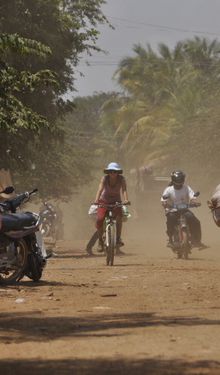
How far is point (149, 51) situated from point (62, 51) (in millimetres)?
41530

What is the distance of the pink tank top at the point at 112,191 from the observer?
16.9m

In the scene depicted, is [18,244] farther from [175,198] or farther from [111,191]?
[175,198]

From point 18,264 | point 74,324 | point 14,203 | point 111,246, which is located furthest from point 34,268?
point 74,324

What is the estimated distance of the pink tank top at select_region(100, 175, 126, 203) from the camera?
16.9 meters

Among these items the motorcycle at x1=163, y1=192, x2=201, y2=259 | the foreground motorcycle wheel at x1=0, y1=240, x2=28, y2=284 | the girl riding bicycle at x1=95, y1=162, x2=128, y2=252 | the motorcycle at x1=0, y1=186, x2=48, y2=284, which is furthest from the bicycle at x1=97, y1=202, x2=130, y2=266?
the foreground motorcycle wheel at x1=0, y1=240, x2=28, y2=284

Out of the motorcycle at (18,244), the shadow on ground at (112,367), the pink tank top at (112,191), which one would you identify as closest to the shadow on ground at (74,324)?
the shadow on ground at (112,367)

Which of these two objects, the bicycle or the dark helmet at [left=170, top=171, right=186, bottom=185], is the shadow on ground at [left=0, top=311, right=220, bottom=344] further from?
the dark helmet at [left=170, top=171, right=186, bottom=185]

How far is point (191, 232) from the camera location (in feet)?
59.9

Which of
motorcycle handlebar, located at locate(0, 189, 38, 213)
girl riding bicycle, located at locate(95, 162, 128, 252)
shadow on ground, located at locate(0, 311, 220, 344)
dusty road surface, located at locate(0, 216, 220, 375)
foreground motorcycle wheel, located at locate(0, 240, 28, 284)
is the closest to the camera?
dusty road surface, located at locate(0, 216, 220, 375)

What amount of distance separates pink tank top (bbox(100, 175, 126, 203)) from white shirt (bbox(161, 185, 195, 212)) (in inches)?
73.4

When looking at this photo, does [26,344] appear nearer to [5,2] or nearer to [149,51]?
[5,2]

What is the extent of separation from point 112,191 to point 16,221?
5.43 meters

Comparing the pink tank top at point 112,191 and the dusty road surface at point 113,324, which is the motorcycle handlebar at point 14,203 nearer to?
the dusty road surface at point 113,324

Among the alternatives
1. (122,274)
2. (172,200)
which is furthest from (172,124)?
(122,274)
